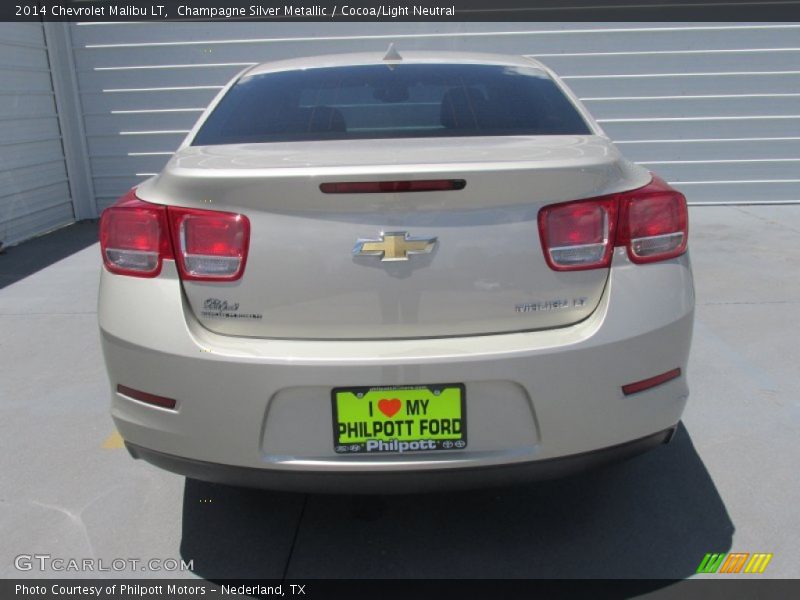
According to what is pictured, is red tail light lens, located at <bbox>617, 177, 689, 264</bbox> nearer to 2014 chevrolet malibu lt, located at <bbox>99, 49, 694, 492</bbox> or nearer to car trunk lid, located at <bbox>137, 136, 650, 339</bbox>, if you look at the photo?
2014 chevrolet malibu lt, located at <bbox>99, 49, 694, 492</bbox>

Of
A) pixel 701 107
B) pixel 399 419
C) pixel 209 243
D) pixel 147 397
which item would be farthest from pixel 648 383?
pixel 701 107

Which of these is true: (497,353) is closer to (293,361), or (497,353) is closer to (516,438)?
(516,438)

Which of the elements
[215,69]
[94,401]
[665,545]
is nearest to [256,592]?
[665,545]

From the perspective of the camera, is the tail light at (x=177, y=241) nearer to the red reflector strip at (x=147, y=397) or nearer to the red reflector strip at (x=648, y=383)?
the red reflector strip at (x=147, y=397)

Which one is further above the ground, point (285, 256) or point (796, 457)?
point (285, 256)

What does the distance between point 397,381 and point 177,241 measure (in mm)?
717

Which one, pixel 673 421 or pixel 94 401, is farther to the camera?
pixel 94 401

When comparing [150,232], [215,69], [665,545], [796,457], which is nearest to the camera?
[150,232]

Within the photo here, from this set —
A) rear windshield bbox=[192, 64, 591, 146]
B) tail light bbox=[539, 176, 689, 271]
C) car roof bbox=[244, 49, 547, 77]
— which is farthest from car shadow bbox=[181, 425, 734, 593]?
car roof bbox=[244, 49, 547, 77]

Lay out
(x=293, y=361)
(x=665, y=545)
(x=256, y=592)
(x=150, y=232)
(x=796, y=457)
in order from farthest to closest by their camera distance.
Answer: (x=796, y=457)
(x=665, y=545)
(x=256, y=592)
(x=150, y=232)
(x=293, y=361)

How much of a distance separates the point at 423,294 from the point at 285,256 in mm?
379

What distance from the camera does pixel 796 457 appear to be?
118 inches

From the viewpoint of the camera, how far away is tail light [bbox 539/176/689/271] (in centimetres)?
202

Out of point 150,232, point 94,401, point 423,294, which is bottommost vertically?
point 94,401
